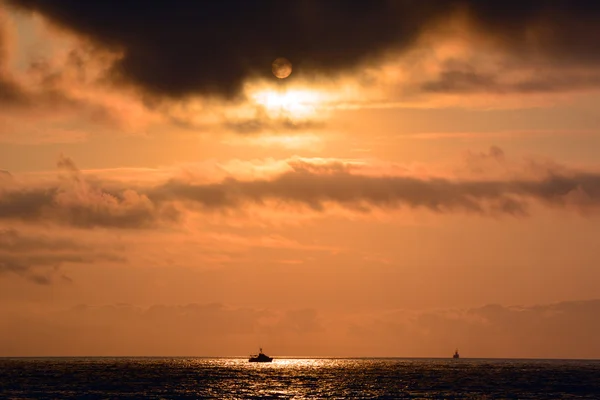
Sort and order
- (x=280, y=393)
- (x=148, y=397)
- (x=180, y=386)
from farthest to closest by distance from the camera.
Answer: (x=180, y=386), (x=280, y=393), (x=148, y=397)

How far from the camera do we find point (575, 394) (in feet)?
512

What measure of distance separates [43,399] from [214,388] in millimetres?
42773

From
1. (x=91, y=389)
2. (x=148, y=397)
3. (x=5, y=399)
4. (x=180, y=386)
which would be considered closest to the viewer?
(x=5, y=399)

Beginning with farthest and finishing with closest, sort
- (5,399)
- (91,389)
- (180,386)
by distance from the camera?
(180,386) → (91,389) → (5,399)

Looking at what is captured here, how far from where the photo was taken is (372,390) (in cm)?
16488

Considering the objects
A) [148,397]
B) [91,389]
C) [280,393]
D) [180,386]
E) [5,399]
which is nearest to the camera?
[5,399]

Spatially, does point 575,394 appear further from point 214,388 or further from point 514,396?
point 214,388

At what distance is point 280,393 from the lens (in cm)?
15212

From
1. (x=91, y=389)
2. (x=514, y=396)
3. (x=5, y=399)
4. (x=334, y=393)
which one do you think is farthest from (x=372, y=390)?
(x=5, y=399)

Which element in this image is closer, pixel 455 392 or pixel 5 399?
pixel 5 399

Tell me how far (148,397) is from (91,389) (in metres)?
27.6

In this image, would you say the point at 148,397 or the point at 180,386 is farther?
the point at 180,386

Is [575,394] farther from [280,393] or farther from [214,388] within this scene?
[214,388]

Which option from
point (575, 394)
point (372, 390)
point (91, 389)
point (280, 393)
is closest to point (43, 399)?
point (91, 389)
